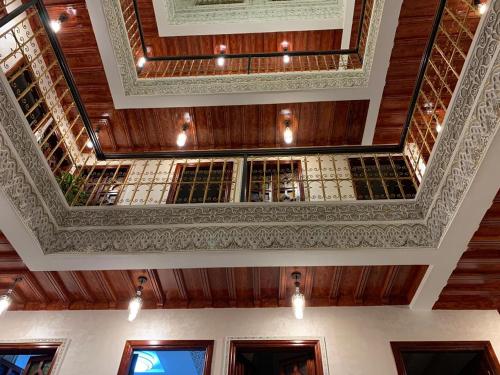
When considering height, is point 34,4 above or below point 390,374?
above

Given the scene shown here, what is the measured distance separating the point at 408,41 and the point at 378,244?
344 cm

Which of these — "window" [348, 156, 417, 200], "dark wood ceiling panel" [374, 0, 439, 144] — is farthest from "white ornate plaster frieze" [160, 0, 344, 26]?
"window" [348, 156, 417, 200]

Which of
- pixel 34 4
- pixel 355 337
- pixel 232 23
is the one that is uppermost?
pixel 232 23

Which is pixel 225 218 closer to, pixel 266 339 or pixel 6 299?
pixel 266 339

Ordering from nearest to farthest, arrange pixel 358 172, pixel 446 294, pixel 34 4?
pixel 34 4 → pixel 446 294 → pixel 358 172

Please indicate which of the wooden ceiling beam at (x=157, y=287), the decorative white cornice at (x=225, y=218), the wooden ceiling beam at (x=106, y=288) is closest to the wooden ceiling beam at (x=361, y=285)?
the decorative white cornice at (x=225, y=218)

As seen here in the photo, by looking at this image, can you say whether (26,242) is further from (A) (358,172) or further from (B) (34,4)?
(A) (358,172)

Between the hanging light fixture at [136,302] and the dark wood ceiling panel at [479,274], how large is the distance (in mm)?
3320

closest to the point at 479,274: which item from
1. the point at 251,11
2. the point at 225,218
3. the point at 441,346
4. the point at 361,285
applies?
the point at 441,346

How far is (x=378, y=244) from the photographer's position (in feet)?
11.3

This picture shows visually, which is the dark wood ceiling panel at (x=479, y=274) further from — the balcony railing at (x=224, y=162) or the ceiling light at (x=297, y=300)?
the ceiling light at (x=297, y=300)

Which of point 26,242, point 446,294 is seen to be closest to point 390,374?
point 446,294

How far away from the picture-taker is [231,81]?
562 centimetres

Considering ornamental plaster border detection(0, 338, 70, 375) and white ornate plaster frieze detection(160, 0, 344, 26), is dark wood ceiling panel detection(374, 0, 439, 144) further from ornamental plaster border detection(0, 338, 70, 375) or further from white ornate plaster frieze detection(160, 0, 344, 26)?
ornamental plaster border detection(0, 338, 70, 375)
